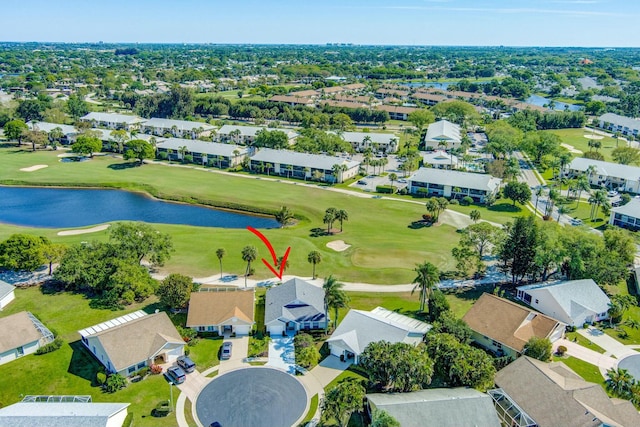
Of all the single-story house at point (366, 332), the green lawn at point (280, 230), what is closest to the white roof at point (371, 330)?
the single-story house at point (366, 332)

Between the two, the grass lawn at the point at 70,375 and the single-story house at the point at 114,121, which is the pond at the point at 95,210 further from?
the single-story house at the point at 114,121

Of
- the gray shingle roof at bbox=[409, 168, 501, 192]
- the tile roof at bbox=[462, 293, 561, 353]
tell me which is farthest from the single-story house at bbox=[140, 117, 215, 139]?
the tile roof at bbox=[462, 293, 561, 353]

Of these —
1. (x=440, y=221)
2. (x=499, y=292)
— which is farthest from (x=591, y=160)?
(x=499, y=292)

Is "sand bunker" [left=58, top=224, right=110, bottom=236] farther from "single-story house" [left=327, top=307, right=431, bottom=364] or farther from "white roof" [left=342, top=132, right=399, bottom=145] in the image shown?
"white roof" [left=342, top=132, right=399, bottom=145]

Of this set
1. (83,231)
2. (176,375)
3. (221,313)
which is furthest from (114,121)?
(176,375)

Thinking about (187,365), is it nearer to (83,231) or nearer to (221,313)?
(221,313)
